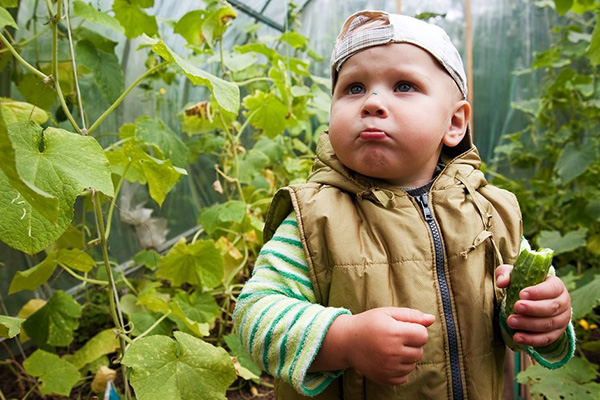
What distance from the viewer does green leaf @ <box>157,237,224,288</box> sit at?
1.44 metres

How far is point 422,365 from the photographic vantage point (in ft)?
2.42

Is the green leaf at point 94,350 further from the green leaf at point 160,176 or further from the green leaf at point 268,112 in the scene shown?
the green leaf at point 268,112

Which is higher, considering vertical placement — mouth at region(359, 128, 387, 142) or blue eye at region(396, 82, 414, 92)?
blue eye at region(396, 82, 414, 92)

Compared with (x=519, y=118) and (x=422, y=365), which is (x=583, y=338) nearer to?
(x=422, y=365)

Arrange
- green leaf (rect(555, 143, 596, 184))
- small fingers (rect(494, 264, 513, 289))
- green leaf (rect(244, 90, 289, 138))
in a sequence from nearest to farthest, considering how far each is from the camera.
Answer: small fingers (rect(494, 264, 513, 289)) → green leaf (rect(244, 90, 289, 138)) → green leaf (rect(555, 143, 596, 184))

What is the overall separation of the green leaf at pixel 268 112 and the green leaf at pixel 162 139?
356mm

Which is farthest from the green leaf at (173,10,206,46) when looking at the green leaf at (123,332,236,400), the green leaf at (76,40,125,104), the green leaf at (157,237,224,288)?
the green leaf at (123,332,236,400)

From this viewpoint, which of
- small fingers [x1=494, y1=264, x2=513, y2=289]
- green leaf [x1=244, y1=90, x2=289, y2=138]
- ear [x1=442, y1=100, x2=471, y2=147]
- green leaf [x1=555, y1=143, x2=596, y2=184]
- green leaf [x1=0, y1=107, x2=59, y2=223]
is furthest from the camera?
green leaf [x1=555, y1=143, x2=596, y2=184]

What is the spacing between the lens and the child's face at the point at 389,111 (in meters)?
0.76

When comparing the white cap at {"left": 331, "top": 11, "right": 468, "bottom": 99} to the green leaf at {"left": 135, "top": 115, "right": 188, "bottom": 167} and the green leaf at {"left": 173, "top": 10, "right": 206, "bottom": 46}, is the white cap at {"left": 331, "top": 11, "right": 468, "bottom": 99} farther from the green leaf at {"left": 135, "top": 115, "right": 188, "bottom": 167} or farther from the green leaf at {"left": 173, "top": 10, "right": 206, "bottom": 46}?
the green leaf at {"left": 173, "top": 10, "right": 206, "bottom": 46}

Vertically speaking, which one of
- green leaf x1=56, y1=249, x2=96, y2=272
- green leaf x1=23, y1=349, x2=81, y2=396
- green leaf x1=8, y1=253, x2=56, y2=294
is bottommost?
green leaf x1=23, y1=349, x2=81, y2=396

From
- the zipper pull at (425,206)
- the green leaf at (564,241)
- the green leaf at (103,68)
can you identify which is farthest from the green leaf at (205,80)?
the green leaf at (564,241)

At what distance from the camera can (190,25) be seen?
1.61m

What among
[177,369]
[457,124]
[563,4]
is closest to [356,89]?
[457,124]
